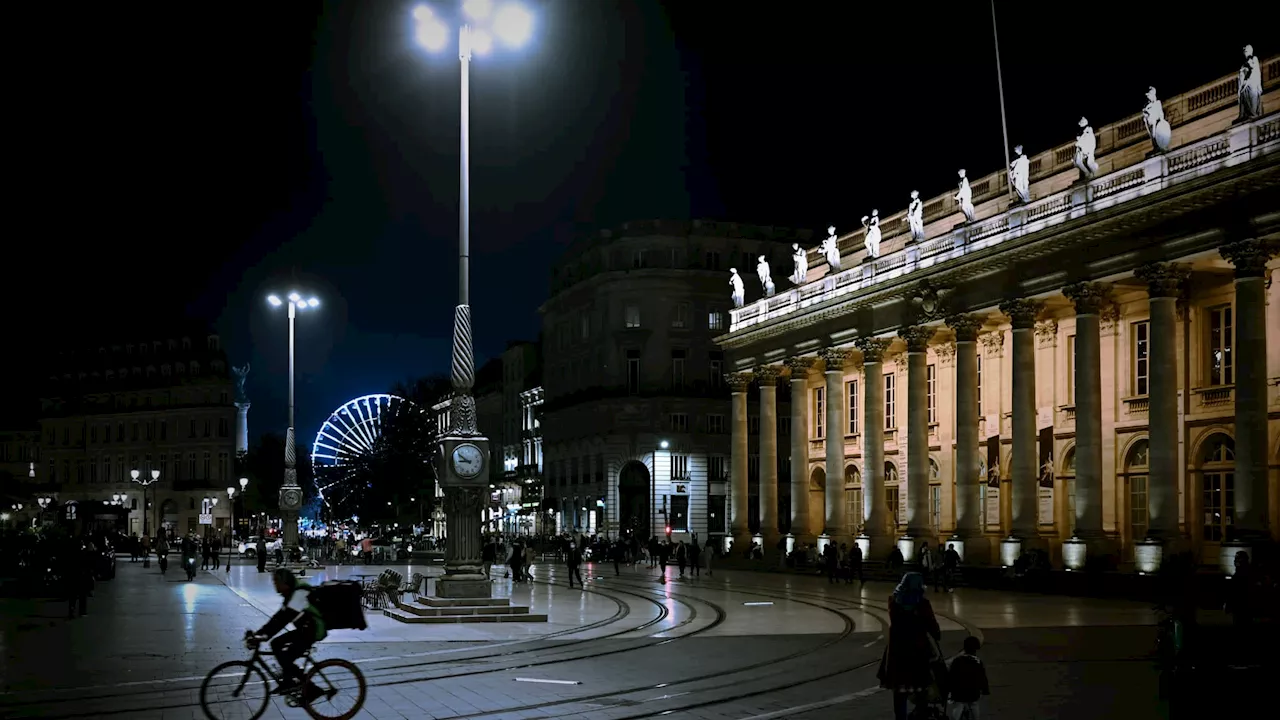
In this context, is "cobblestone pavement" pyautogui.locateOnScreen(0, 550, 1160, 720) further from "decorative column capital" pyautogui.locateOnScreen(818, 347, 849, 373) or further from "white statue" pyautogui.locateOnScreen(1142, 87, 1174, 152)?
"decorative column capital" pyautogui.locateOnScreen(818, 347, 849, 373)

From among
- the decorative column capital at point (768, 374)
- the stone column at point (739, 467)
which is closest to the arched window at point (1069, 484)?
the decorative column capital at point (768, 374)

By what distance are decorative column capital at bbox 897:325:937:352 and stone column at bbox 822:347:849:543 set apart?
6.52 meters

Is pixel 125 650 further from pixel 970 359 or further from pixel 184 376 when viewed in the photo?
pixel 184 376

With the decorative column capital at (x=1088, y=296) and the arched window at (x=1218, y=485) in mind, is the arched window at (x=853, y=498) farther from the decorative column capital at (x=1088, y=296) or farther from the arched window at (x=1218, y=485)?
the decorative column capital at (x=1088, y=296)

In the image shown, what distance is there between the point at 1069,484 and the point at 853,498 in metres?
17.2

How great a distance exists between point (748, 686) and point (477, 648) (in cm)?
654

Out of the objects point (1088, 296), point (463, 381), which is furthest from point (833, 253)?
point (463, 381)

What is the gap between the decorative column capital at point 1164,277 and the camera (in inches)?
1625

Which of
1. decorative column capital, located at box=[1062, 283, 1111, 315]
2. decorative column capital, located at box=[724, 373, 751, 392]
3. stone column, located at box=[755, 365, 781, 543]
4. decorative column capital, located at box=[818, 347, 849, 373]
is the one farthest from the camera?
decorative column capital, located at box=[724, 373, 751, 392]

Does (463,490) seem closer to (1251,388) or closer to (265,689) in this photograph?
(265,689)

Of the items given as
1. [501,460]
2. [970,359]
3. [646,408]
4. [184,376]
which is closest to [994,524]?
[970,359]

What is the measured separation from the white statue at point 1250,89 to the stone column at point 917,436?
751 inches

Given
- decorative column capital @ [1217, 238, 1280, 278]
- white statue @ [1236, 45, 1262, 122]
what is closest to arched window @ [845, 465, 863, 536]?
decorative column capital @ [1217, 238, 1280, 278]

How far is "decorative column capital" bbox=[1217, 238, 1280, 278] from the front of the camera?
37938mm
